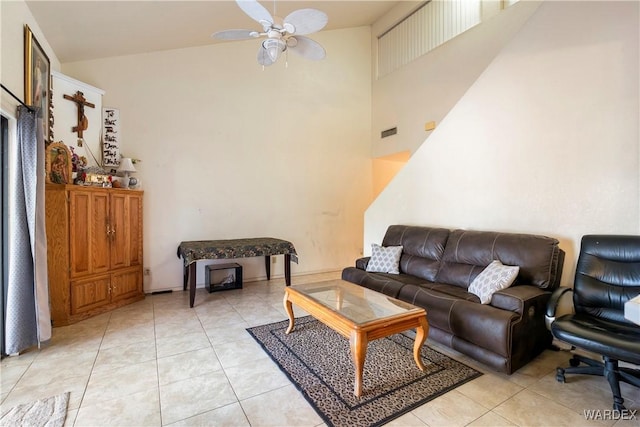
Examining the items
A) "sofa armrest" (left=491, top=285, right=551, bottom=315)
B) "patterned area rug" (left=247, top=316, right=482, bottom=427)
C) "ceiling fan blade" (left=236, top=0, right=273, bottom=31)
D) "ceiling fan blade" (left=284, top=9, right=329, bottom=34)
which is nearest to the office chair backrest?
"sofa armrest" (left=491, top=285, right=551, bottom=315)

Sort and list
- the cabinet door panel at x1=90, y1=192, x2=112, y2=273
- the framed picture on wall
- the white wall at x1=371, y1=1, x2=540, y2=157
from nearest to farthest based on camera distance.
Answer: the framed picture on wall, the cabinet door panel at x1=90, y1=192, x2=112, y2=273, the white wall at x1=371, y1=1, x2=540, y2=157

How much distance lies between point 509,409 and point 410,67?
5223 mm

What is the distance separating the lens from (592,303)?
7.61 feet

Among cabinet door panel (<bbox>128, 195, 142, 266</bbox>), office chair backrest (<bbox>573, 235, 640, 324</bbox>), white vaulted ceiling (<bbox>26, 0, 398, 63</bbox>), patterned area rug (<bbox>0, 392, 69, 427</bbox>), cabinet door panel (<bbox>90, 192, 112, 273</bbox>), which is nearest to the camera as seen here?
patterned area rug (<bbox>0, 392, 69, 427</bbox>)

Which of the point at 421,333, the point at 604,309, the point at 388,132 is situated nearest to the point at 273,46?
the point at 421,333

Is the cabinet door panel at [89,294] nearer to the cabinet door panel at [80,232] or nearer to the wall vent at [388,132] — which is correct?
the cabinet door panel at [80,232]

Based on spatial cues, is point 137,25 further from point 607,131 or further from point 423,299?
point 607,131

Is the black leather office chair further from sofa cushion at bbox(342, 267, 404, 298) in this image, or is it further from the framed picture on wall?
the framed picture on wall

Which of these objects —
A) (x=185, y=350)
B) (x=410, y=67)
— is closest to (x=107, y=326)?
(x=185, y=350)

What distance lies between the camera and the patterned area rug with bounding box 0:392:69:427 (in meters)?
1.74

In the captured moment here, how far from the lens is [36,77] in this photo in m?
2.90

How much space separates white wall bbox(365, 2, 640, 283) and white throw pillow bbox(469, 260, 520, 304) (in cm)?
60

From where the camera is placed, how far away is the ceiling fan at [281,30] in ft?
7.77

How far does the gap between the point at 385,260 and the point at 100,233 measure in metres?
3.29
